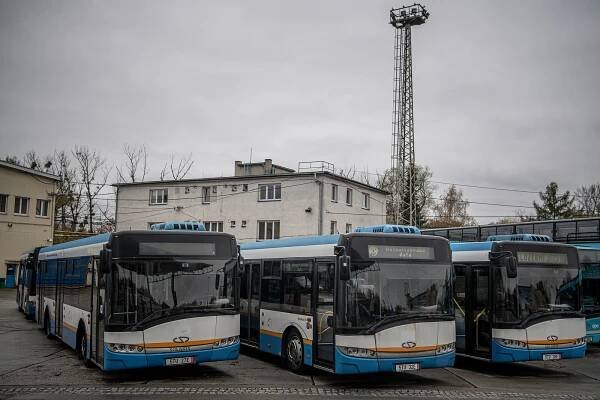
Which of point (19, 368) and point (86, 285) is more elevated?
point (86, 285)

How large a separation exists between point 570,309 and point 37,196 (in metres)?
43.3

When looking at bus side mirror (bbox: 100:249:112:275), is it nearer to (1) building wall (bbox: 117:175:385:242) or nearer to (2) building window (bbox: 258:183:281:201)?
(1) building wall (bbox: 117:175:385:242)

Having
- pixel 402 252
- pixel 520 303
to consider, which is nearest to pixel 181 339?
pixel 402 252

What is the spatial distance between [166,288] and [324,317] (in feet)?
9.80

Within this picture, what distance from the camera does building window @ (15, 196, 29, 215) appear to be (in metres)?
46.9

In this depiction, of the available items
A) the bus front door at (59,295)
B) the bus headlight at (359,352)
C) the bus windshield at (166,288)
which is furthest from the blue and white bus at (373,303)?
the bus front door at (59,295)

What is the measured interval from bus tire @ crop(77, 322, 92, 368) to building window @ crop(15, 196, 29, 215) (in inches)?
1438

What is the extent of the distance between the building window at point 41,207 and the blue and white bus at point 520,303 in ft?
136

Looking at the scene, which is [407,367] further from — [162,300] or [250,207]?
[250,207]

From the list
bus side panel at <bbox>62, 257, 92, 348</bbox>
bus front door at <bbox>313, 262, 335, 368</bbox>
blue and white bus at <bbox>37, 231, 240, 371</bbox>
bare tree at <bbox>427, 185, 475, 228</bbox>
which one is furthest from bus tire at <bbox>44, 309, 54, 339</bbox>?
bare tree at <bbox>427, 185, 475, 228</bbox>

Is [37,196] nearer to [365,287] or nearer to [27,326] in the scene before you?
[27,326]

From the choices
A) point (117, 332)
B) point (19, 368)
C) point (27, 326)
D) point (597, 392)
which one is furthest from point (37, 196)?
point (597, 392)

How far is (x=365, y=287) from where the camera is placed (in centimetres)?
1119

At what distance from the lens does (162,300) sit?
11.4 m
